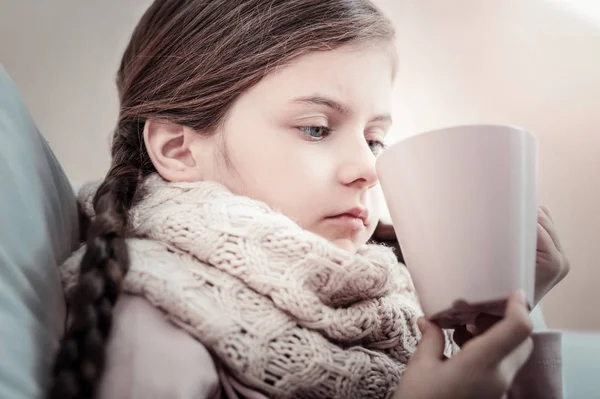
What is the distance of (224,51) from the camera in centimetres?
64

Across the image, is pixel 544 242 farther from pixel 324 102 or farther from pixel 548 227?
pixel 324 102

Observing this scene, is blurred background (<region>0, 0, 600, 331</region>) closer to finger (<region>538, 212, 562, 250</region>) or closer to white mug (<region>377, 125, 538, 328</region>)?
finger (<region>538, 212, 562, 250</region>)

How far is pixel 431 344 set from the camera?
0.45 meters

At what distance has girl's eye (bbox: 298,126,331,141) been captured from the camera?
59cm

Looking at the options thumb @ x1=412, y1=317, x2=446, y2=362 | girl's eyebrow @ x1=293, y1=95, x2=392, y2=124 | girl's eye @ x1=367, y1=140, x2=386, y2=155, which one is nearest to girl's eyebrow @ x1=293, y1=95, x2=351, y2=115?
girl's eyebrow @ x1=293, y1=95, x2=392, y2=124

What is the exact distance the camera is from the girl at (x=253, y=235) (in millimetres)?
435

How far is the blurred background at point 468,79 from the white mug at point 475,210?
1.11ft

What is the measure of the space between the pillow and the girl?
0.08 feet

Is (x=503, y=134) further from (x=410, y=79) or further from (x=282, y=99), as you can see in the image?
(x=410, y=79)

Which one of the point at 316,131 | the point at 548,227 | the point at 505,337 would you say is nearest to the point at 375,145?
the point at 316,131

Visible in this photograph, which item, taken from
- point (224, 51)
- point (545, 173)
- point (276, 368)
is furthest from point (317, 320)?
point (545, 173)

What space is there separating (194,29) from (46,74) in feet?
0.94

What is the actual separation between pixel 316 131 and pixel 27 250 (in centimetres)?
32

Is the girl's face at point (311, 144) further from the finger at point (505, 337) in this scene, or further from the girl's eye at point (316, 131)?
the finger at point (505, 337)
